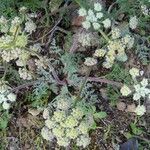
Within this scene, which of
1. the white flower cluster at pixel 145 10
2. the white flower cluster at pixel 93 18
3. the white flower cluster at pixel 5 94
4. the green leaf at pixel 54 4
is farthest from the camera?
the green leaf at pixel 54 4

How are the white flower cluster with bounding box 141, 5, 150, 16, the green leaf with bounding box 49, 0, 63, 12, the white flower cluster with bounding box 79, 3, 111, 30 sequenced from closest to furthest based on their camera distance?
1. the white flower cluster with bounding box 79, 3, 111, 30
2. the white flower cluster with bounding box 141, 5, 150, 16
3. the green leaf with bounding box 49, 0, 63, 12

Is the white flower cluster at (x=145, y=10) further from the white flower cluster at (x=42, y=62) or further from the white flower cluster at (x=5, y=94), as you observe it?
the white flower cluster at (x=5, y=94)

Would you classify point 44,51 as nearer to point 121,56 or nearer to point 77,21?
point 77,21

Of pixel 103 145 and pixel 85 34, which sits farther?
pixel 103 145

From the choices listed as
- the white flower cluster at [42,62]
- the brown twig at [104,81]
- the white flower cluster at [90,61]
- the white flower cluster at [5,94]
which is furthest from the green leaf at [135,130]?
the white flower cluster at [5,94]

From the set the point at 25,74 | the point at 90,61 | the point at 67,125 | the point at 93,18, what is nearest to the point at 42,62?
the point at 25,74

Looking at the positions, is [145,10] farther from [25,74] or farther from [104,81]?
[25,74]

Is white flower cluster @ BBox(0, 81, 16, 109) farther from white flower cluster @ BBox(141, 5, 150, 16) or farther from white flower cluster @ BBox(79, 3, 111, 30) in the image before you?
white flower cluster @ BBox(141, 5, 150, 16)


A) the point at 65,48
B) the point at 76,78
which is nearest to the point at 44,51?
the point at 65,48

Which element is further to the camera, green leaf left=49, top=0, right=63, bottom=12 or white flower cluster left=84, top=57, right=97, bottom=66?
green leaf left=49, top=0, right=63, bottom=12

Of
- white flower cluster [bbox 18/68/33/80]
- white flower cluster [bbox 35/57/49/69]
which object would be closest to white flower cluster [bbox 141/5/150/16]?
white flower cluster [bbox 35/57/49/69]

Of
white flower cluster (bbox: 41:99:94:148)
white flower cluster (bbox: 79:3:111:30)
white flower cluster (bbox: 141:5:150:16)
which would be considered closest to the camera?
white flower cluster (bbox: 41:99:94:148)
